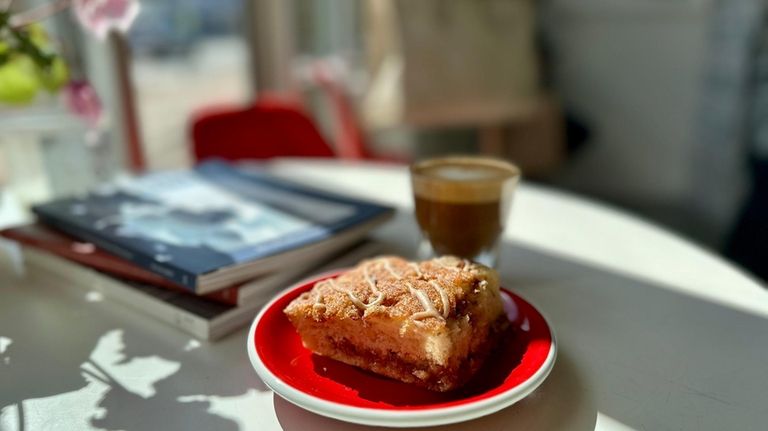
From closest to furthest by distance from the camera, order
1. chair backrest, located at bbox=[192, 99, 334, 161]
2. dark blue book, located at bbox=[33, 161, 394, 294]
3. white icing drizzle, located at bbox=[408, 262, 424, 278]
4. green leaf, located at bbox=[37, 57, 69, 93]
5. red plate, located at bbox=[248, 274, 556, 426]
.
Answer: red plate, located at bbox=[248, 274, 556, 426], white icing drizzle, located at bbox=[408, 262, 424, 278], dark blue book, located at bbox=[33, 161, 394, 294], green leaf, located at bbox=[37, 57, 69, 93], chair backrest, located at bbox=[192, 99, 334, 161]

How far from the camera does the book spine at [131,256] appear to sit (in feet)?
1.98

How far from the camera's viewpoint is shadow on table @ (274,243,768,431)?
48 centimetres

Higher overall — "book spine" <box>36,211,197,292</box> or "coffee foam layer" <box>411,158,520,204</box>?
"coffee foam layer" <box>411,158,520,204</box>

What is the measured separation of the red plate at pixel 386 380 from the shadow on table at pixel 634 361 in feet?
0.10

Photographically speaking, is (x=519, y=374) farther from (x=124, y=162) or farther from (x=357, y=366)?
(x=124, y=162)

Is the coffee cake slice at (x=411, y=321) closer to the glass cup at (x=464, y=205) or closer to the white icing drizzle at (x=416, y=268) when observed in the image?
the white icing drizzle at (x=416, y=268)

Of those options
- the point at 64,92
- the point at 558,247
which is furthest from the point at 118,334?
the point at 558,247

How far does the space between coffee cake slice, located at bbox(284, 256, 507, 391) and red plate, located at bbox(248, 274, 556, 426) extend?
1 centimetres

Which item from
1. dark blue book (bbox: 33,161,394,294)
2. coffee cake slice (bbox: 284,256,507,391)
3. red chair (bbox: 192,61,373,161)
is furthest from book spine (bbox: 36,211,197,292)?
red chair (bbox: 192,61,373,161)

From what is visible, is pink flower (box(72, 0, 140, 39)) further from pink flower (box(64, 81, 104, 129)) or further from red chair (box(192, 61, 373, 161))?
red chair (box(192, 61, 373, 161))

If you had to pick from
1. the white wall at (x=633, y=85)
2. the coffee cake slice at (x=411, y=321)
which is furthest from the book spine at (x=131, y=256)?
the white wall at (x=633, y=85)

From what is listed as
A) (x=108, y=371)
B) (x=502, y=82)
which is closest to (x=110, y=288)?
(x=108, y=371)

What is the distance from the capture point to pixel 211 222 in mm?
771

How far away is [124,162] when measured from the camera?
1.60 meters
